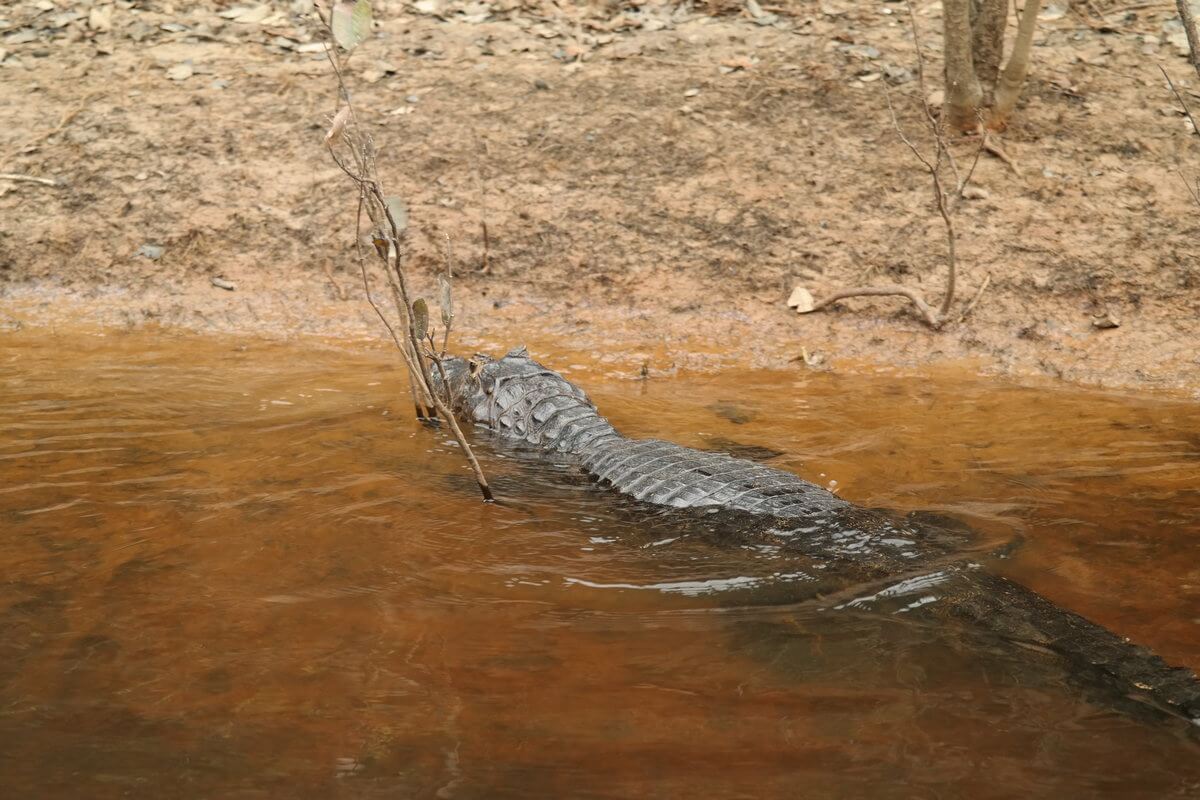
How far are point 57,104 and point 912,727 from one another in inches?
290

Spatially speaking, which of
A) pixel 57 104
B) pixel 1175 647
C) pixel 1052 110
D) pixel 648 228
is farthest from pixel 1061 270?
pixel 57 104

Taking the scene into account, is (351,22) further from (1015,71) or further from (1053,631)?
(1015,71)

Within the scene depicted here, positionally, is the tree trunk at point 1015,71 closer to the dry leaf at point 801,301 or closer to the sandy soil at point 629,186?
the sandy soil at point 629,186

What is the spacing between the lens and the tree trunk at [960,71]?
21.1 ft

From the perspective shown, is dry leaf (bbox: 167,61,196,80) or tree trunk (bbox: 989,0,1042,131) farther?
dry leaf (bbox: 167,61,196,80)

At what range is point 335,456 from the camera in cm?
452

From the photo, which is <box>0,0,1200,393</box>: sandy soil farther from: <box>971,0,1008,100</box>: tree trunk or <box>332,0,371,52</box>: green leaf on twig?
<box>332,0,371,52</box>: green leaf on twig

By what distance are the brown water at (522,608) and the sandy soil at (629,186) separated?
83 centimetres

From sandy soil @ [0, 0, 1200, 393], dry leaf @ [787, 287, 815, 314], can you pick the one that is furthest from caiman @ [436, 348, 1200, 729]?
dry leaf @ [787, 287, 815, 314]

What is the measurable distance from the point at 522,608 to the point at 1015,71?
5116 mm

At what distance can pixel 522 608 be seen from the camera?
3.22 m

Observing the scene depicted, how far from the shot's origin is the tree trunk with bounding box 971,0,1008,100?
6.85 metres

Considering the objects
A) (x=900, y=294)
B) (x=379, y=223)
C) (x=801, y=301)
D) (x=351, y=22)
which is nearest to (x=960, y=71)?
(x=900, y=294)

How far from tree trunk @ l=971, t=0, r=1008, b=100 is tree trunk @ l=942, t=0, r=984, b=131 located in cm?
18
